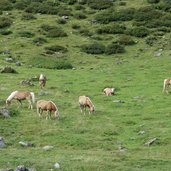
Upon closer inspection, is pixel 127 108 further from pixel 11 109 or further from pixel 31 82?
pixel 31 82

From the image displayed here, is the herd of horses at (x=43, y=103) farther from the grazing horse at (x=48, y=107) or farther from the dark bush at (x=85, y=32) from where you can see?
the dark bush at (x=85, y=32)

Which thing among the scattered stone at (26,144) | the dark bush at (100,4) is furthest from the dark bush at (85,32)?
the scattered stone at (26,144)

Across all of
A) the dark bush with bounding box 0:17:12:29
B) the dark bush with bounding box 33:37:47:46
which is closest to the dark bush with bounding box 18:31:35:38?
the dark bush with bounding box 33:37:47:46

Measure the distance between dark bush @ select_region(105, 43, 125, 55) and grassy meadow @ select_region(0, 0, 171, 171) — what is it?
0.39 metres

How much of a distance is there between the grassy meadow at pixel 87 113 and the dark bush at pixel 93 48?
0.48 metres

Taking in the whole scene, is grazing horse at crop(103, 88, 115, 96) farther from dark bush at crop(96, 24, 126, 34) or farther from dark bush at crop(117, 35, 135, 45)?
dark bush at crop(96, 24, 126, 34)

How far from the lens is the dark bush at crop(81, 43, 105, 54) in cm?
4662

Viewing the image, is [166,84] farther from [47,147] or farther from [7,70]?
[47,147]

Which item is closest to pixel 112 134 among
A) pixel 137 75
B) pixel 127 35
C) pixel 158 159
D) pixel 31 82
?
pixel 158 159

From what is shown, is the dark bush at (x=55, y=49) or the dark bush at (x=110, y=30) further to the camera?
the dark bush at (x=110, y=30)

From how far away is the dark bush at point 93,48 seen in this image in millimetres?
46616

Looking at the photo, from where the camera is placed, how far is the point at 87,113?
26.9 meters

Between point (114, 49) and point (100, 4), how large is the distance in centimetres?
1620

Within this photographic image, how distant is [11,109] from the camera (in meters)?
26.6
